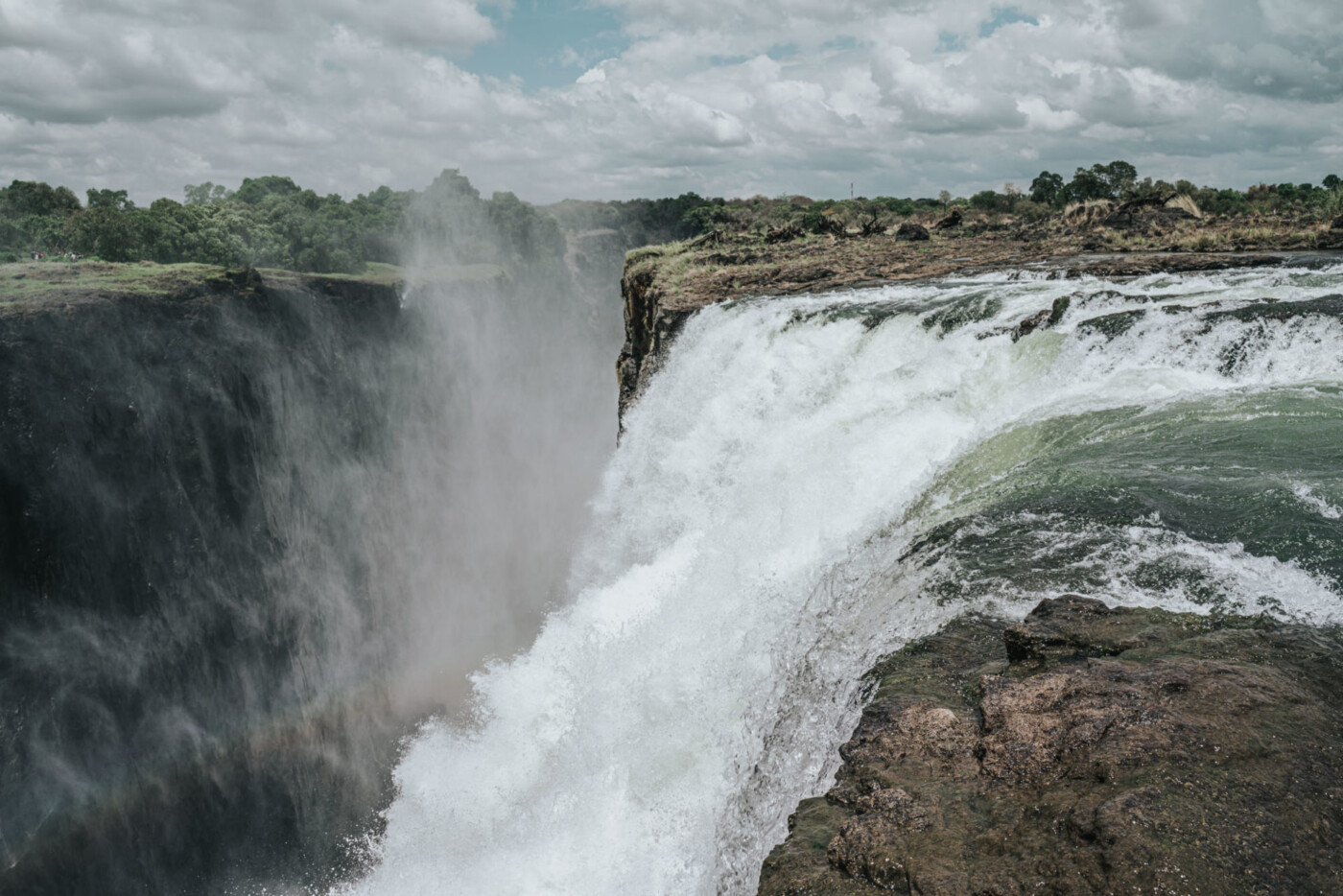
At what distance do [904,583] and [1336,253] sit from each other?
13.5 m

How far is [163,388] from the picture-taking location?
27.7m

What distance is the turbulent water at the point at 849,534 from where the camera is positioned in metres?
4.73

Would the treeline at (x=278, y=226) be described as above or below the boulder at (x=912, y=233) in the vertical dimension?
above

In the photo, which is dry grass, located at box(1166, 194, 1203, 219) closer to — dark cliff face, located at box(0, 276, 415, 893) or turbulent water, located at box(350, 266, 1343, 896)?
turbulent water, located at box(350, 266, 1343, 896)

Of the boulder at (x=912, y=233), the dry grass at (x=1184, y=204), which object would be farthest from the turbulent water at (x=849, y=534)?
the boulder at (x=912, y=233)

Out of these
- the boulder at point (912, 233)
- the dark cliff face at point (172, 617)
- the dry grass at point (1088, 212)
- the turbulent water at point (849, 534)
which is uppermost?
the dry grass at point (1088, 212)

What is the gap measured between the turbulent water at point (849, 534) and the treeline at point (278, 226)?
122 ft

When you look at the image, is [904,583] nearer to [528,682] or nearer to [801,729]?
[801,729]

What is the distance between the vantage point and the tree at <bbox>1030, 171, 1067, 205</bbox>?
32844 millimetres

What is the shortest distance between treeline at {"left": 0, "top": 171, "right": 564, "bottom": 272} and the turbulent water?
3712 cm

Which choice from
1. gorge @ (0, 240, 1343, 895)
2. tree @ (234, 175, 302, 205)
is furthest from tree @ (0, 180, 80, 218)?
gorge @ (0, 240, 1343, 895)

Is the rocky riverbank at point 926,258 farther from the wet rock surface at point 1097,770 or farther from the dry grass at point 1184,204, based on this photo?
the wet rock surface at point 1097,770

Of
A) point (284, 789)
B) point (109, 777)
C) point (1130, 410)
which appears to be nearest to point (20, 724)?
point (109, 777)

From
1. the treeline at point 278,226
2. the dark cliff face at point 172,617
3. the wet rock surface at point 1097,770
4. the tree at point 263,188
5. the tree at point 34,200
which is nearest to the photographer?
the wet rock surface at point 1097,770
